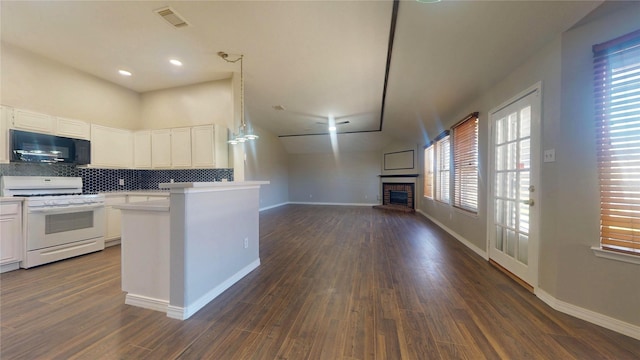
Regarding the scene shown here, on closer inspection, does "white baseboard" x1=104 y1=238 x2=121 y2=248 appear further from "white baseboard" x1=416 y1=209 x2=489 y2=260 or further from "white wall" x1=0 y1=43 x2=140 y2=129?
"white baseboard" x1=416 y1=209 x2=489 y2=260

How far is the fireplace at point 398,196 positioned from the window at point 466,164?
11.8ft

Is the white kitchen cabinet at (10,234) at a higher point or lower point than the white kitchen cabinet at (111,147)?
lower

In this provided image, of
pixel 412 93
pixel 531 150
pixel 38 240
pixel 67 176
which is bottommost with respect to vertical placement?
pixel 38 240

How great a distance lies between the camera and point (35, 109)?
3.23m

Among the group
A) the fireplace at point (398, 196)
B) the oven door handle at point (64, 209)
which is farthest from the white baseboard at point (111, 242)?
the fireplace at point (398, 196)

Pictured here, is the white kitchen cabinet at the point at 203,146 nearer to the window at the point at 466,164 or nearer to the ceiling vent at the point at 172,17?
the ceiling vent at the point at 172,17

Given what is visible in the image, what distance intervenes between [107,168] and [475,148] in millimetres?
6333

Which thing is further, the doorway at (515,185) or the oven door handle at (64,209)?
the oven door handle at (64,209)

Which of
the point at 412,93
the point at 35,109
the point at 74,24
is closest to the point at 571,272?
the point at 412,93

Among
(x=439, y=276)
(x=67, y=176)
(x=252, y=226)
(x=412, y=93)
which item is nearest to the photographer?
(x=439, y=276)

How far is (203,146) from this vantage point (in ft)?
13.0

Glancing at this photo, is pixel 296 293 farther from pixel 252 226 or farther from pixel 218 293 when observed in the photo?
pixel 252 226

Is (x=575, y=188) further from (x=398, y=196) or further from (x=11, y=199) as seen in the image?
(x=398, y=196)

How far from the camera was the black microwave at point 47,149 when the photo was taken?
2857mm
